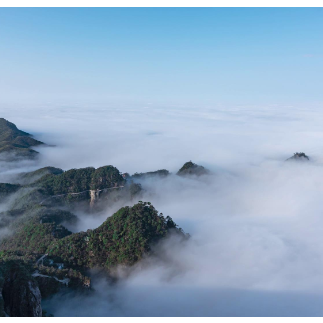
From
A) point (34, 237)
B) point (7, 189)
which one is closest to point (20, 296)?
point (34, 237)

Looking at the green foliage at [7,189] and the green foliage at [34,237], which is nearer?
the green foliage at [34,237]

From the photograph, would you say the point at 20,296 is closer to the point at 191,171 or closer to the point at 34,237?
the point at 34,237

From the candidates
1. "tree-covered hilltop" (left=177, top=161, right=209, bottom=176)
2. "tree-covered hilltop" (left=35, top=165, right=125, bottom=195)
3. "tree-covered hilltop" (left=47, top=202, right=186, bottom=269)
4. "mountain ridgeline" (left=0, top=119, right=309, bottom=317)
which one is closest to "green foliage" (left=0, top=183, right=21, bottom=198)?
"mountain ridgeline" (left=0, top=119, right=309, bottom=317)

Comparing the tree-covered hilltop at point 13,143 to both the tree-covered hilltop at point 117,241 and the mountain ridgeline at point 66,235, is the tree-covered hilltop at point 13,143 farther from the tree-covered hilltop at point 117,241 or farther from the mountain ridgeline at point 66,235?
the tree-covered hilltop at point 117,241

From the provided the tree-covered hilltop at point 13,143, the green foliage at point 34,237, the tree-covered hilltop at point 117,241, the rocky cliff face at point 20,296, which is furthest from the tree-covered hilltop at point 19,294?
the tree-covered hilltop at point 13,143

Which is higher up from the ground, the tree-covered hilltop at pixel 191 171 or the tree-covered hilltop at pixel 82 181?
the tree-covered hilltop at pixel 191 171
